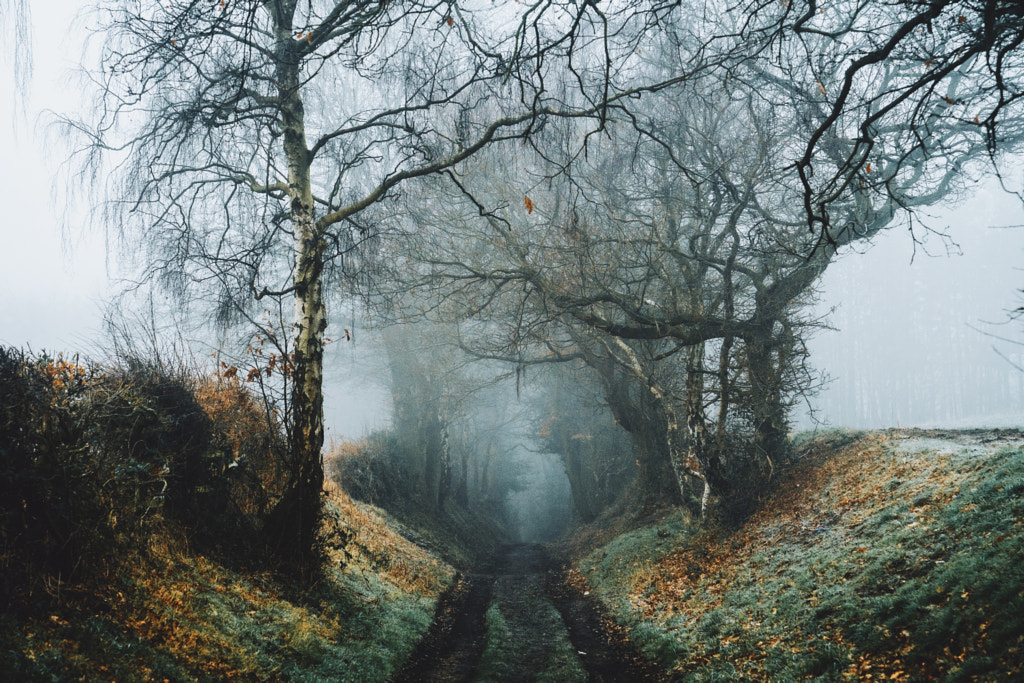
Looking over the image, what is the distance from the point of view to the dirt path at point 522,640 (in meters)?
7.16

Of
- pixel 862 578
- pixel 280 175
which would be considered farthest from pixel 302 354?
pixel 862 578

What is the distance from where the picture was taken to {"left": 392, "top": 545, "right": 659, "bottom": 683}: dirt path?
282 inches

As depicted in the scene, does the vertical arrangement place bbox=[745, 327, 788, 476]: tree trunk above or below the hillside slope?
above

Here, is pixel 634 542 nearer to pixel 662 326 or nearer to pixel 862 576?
pixel 662 326

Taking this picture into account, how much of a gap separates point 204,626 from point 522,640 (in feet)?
16.9

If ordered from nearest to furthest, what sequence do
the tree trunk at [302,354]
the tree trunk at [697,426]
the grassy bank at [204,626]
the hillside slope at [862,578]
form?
the grassy bank at [204,626]
the hillside slope at [862,578]
the tree trunk at [302,354]
the tree trunk at [697,426]

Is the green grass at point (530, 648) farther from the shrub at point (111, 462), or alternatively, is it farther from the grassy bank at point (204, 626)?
the shrub at point (111, 462)

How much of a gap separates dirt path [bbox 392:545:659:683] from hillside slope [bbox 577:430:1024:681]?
0.53m

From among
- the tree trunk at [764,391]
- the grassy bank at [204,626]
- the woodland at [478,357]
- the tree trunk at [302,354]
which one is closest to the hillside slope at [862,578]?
the woodland at [478,357]

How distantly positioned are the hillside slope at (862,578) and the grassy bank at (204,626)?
3981mm

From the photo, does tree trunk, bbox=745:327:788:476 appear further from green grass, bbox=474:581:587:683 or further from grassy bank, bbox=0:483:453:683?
grassy bank, bbox=0:483:453:683

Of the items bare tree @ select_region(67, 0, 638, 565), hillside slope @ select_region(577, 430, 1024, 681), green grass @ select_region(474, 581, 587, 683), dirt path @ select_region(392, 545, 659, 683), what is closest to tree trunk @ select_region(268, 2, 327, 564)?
bare tree @ select_region(67, 0, 638, 565)

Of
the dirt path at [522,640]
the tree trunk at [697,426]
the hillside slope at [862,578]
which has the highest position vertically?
the tree trunk at [697,426]

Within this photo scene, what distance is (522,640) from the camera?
8.79m
